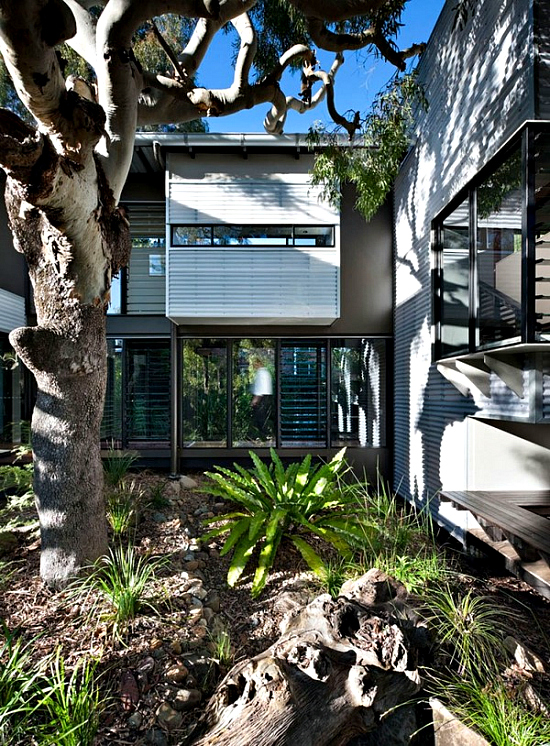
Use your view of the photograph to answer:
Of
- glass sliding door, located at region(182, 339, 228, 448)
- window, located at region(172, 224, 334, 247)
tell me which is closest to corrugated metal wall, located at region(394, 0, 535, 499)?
window, located at region(172, 224, 334, 247)

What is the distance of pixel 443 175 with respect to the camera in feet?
19.4

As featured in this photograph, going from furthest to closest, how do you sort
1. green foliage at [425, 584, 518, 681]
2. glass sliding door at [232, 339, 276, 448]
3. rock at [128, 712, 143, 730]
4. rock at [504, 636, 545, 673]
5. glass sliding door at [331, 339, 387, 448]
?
glass sliding door at [232, 339, 276, 448]
glass sliding door at [331, 339, 387, 448]
rock at [504, 636, 545, 673]
green foliage at [425, 584, 518, 681]
rock at [128, 712, 143, 730]

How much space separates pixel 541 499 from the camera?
459cm

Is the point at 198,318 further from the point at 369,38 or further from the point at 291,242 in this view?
the point at 369,38

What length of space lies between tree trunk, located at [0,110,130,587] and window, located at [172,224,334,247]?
4650mm

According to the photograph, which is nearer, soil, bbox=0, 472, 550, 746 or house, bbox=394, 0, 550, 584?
soil, bbox=0, 472, 550, 746

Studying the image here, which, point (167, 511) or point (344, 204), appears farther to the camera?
point (344, 204)

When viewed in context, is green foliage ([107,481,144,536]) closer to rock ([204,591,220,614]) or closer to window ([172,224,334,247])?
rock ([204,591,220,614])

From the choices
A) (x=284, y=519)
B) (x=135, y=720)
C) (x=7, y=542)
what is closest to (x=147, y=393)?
(x=7, y=542)

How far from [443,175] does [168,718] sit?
21.0 feet

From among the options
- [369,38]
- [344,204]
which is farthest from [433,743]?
[344,204]

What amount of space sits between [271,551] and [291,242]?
5.73 m

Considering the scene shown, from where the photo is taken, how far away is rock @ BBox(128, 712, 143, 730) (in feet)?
7.43

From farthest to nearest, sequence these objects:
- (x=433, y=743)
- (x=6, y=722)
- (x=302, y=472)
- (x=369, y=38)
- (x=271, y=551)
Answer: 1. (x=302, y=472)
2. (x=369, y=38)
3. (x=271, y=551)
4. (x=433, y=743)
5. (x=6, y=722)
